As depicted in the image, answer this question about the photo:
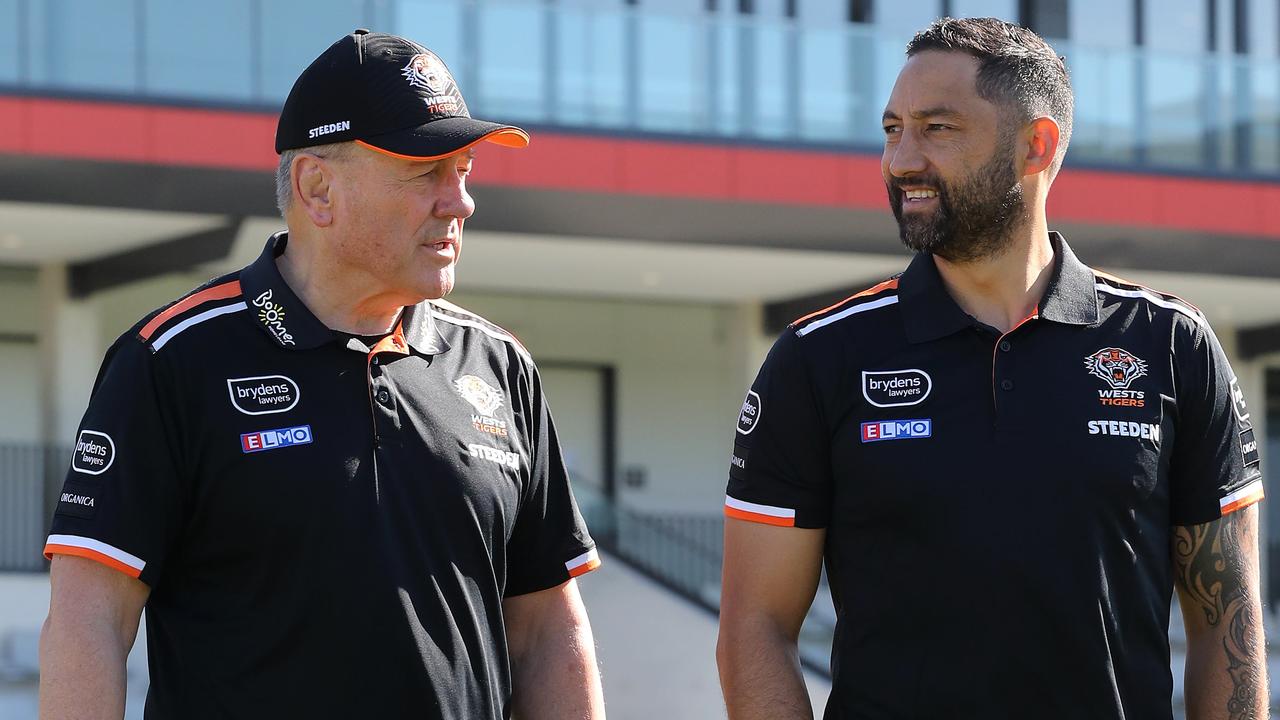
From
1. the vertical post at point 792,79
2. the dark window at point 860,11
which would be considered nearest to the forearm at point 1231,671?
the vertical post at point 792,79

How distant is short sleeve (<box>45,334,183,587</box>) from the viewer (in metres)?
3.09

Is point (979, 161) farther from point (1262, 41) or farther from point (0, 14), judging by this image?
point (1262, 41)

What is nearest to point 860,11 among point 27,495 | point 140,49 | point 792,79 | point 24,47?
point 792,79

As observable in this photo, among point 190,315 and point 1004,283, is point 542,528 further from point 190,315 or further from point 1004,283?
point 1004,283

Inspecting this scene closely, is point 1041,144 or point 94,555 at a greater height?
point 1041,144

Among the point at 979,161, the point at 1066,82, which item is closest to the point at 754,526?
the point at 979,161

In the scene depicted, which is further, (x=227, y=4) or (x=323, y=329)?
(x=227, y=4)

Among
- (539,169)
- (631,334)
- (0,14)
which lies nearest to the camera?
(0,14)

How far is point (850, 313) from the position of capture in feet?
11.7

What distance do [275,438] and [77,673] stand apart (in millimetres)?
525

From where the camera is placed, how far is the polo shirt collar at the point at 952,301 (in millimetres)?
3484

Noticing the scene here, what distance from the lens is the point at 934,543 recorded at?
332 cm

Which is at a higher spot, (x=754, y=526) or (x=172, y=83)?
(x=172, y=83)

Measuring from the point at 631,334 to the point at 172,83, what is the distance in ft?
25.8
